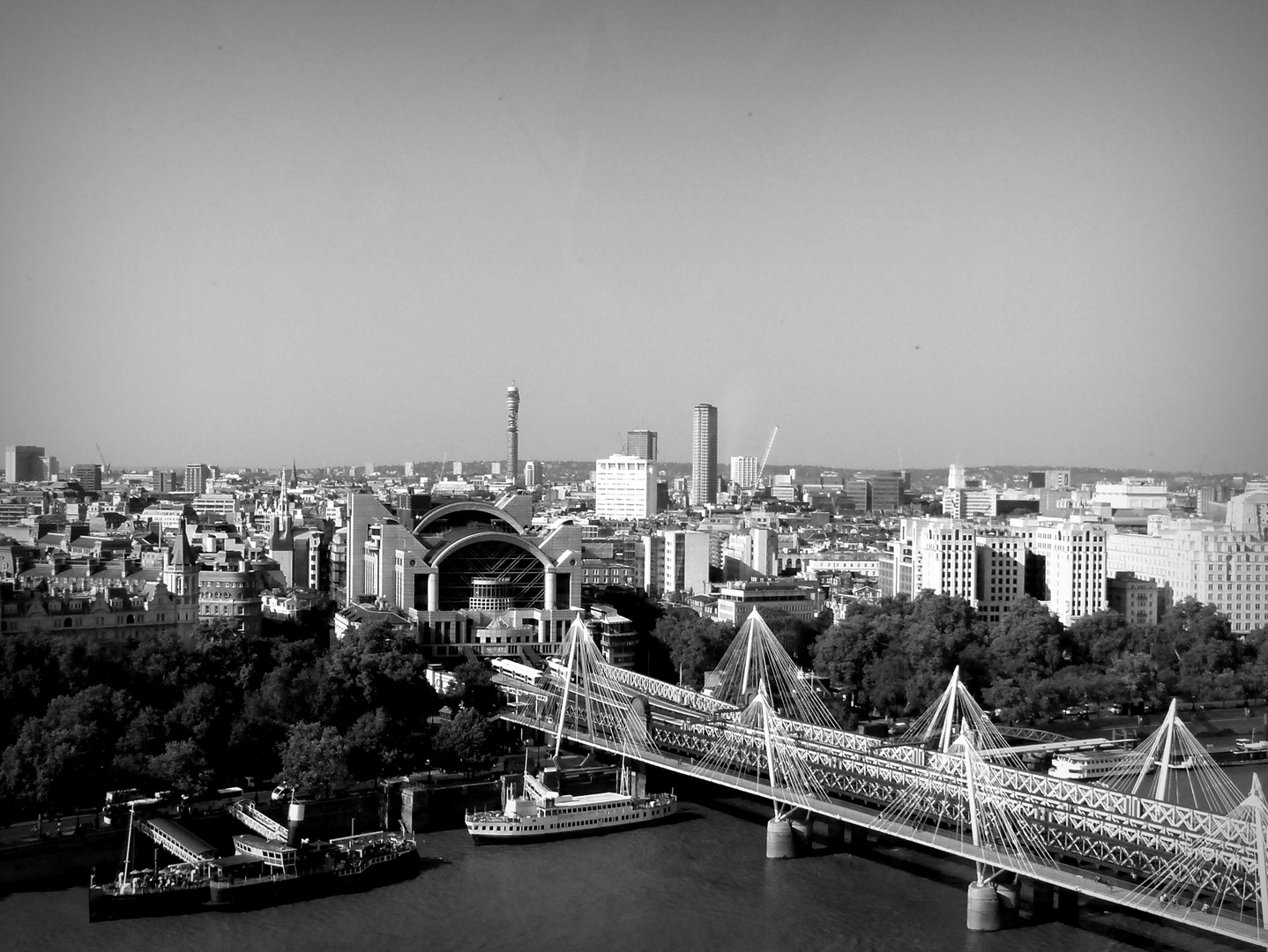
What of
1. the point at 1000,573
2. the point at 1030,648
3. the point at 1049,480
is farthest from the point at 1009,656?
the point at 1049,480

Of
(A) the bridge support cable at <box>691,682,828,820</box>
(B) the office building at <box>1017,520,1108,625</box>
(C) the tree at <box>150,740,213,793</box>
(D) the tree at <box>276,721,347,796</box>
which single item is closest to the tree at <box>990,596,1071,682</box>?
(B) the office building at <box>1017,520,1108,625</box>

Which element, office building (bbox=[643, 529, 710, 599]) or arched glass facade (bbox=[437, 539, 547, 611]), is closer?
arched glass facade (bbox=[437, 539, 547, 611])

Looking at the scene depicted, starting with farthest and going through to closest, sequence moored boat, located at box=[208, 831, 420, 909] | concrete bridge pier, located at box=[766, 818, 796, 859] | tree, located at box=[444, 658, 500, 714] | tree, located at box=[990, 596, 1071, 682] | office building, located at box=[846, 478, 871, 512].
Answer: office building, located at box=[846, 478, 871, 512] < tree, located at box=[990, 596, 1071, 682] < tree, located at box=[444, 658, 500, 714] < concrete bridge pier, located at box=[766, 818, 796, 859] < moored boat, located at box=[208, 831, 420, 909]

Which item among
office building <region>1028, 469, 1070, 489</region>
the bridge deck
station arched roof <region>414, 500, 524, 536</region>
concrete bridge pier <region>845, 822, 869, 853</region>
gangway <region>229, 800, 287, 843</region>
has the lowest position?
concrete bridge pier <region>845, 822, 869, 853</region>

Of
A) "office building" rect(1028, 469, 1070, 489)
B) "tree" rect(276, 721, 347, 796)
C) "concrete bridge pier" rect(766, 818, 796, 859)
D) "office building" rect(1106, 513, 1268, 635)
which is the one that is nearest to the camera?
"concrete bridge pier" rect(766, 818, 796, 859)

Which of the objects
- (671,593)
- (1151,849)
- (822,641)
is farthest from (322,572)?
(1151,849)

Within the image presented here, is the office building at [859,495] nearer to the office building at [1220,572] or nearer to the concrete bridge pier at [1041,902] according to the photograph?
the office building at [1220,572]

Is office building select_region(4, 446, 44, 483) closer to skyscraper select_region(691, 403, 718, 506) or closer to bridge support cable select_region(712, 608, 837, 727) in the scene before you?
bridge support cable select_region(712, 608, 837, 727)
